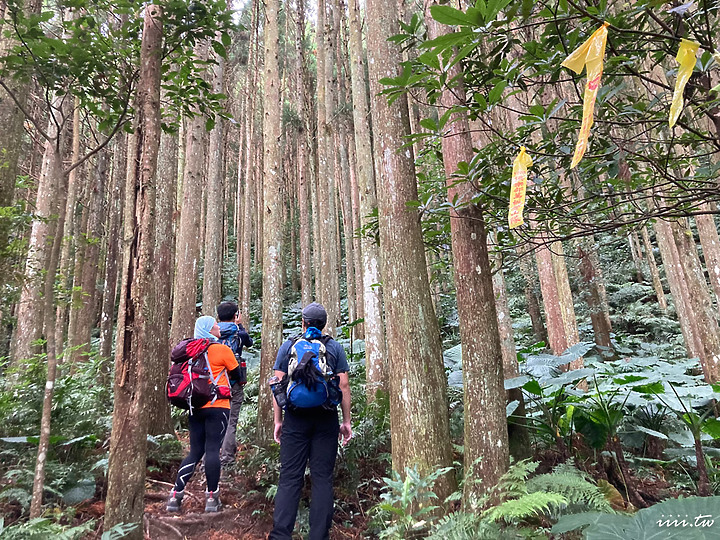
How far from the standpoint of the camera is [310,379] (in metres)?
2.89

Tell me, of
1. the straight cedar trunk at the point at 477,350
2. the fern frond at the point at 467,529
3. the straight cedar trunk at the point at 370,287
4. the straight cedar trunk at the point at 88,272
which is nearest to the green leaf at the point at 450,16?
the straight cedar trunk at the point at 477,350

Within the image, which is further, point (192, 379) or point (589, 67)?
point (192, 379)

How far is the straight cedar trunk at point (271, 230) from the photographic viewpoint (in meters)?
4.72

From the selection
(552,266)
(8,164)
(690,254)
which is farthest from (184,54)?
(690,254)

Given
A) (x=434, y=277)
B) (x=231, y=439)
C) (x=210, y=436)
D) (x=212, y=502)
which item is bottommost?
(x=212, y=502)

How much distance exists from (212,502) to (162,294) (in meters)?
2.51

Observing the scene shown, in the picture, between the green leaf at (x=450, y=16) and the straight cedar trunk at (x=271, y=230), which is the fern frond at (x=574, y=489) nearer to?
the green leaf at (x=450, y=16)

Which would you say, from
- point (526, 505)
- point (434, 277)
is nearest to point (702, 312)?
point (434, 277)

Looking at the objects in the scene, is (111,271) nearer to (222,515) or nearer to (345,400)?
(222,515)

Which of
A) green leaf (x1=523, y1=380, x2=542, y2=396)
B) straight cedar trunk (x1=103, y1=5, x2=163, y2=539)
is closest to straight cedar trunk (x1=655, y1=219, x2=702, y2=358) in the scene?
green leaf (x1=523, y1=380, x2=542, y2=396)

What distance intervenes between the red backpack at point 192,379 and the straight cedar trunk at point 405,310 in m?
1.61

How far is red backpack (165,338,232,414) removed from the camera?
10.8 ft

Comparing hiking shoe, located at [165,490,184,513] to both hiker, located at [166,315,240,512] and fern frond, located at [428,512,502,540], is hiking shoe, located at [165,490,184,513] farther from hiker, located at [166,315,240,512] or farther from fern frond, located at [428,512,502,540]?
fern frond, located at [428,512,502,540]

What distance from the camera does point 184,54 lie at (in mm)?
3164
